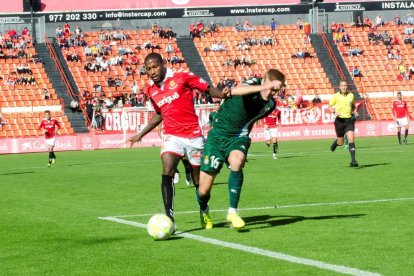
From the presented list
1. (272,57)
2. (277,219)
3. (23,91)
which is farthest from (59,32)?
(277,219)

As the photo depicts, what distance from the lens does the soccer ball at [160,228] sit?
11.2m

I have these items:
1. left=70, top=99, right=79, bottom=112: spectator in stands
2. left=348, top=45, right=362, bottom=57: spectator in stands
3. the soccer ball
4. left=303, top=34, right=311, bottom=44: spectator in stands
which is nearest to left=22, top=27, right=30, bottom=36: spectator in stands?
left=70, top=99, right=79, bottom=112: spectator in stands

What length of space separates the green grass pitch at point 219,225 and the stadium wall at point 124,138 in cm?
2142

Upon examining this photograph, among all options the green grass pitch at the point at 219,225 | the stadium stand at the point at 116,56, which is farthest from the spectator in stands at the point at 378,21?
the green grass pitch at the point at 219,225

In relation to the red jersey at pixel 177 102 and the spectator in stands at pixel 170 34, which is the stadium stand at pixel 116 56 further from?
the red jersey at pixel 177 102

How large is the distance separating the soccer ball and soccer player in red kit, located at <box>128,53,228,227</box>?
0.58m

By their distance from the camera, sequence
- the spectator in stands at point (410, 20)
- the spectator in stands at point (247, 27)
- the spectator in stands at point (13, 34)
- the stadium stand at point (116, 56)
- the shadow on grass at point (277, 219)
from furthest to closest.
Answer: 1. the spectator in stands at point (410, 20)
2. the spectator in stands at point (247, 27)
3. the spectator in stands at point (13, 34)
4. the stadium stand at point (116, 56)
5. the shadow on grass at point (277, 219)

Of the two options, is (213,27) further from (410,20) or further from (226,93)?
(226,93)

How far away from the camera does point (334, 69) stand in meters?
60.4

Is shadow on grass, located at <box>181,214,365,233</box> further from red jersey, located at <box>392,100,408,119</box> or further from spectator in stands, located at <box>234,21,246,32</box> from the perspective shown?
spectator in stands, located at <box>234,21,246,32</box>

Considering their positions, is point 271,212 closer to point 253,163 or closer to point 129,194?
point 129,194

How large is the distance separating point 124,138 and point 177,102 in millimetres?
35644

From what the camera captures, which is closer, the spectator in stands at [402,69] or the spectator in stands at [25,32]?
the spectator in stands at [25,32]

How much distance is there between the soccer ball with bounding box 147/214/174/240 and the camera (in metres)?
11.2
